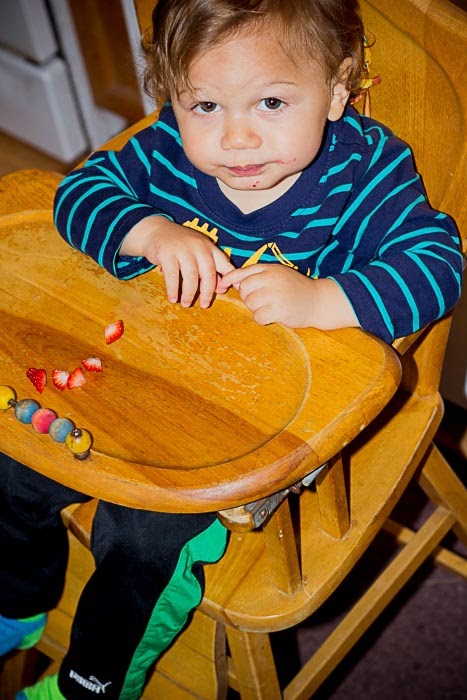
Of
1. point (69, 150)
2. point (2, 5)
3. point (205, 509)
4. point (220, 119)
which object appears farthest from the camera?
point (69, 150)

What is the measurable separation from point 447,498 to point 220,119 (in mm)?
642

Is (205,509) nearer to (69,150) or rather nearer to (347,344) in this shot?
(347,344)

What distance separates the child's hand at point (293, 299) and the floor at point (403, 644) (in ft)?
2.41

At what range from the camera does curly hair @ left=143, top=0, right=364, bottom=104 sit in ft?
2.90

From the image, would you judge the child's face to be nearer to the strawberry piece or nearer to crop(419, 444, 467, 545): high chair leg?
the strawberry piece

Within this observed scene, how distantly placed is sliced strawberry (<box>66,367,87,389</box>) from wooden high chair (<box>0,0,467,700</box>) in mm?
179

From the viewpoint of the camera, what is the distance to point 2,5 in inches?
81.0

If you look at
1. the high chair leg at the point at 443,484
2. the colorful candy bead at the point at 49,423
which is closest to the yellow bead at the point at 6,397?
the colorful candy bead at the point at 49,423

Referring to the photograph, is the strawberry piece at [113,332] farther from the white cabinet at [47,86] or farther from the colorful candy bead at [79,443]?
the white cabinet at [47,86]

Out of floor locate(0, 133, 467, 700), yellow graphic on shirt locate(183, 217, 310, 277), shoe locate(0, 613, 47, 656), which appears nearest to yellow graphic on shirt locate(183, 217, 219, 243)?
yellow graphic on shirt locate(183, 217, 310, 277)

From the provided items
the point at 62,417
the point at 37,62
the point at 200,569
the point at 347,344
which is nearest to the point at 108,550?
the point at 200,569

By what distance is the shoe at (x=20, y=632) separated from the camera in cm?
122

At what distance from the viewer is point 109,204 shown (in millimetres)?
→ 1015

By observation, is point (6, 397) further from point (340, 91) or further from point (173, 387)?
point (340, 91)
